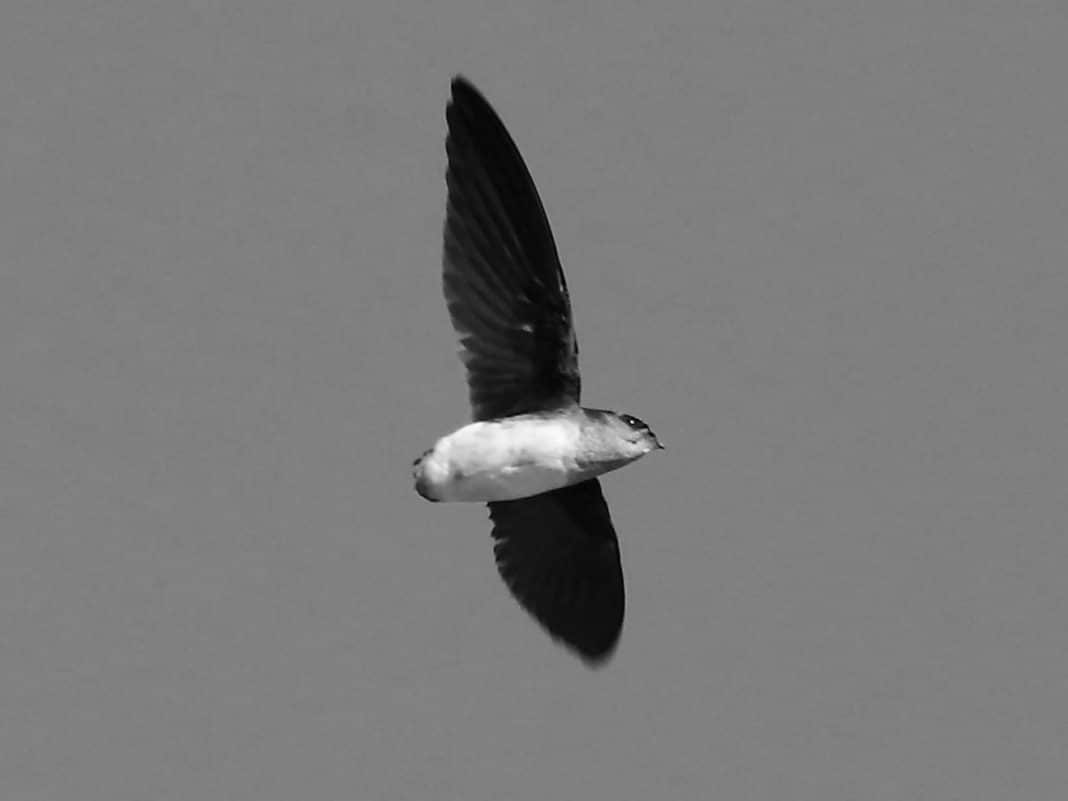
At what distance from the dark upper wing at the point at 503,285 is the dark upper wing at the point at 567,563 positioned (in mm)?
571

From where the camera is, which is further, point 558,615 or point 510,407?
point 558,615

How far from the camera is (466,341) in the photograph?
836cm

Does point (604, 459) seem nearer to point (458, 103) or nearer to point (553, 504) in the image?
point (553, 504)

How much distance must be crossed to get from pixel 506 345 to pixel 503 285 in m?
0.21

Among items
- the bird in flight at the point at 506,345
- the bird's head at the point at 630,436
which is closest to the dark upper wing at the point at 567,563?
the bird in flight at the point at 506,345

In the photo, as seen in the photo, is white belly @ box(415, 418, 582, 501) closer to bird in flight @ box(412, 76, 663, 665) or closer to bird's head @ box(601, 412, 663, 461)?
bird in flight @ box(412, 76, 663, 665)

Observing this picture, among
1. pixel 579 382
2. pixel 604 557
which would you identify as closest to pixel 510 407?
pixel 579 382

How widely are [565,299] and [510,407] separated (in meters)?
0.43

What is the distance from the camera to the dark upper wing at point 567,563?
8.80 metres

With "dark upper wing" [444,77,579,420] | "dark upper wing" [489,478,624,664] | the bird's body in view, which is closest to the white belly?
the bird's body

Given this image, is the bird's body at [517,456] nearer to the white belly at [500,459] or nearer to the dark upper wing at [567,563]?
the white belly at [500,459]

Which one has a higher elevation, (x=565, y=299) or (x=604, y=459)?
(x=565, y=299)

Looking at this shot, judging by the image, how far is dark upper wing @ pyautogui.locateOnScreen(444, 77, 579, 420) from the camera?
27.1 feet

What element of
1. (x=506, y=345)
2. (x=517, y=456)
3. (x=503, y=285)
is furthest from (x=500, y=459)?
(x=503, y=285)
